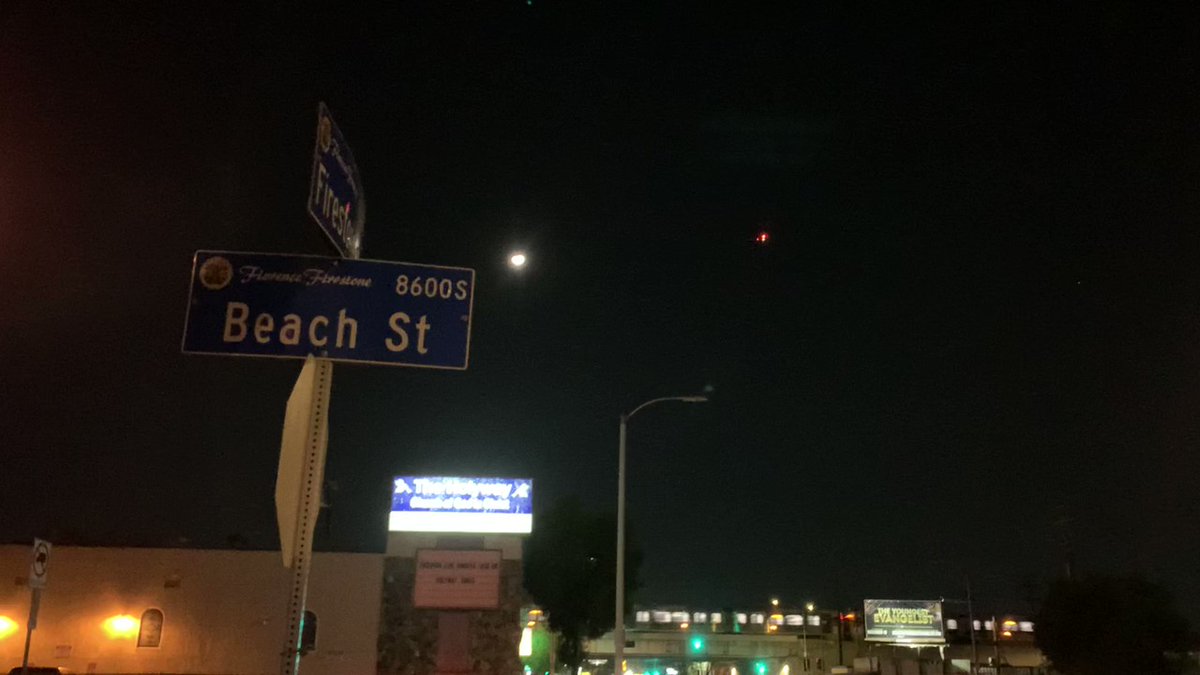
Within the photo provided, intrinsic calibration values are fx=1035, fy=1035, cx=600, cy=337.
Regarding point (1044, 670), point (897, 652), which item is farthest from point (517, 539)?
point (897, 652)

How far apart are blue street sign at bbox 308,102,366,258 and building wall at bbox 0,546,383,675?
31991 millimetres

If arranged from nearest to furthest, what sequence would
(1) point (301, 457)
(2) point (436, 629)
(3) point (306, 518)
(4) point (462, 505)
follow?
(3) point (306, 518)
(1) point (301, 457)
(2) point (436, 629)
(4) point (462, 505)

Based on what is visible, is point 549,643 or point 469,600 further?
point 549,643

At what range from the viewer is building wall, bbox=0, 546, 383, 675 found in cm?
3625

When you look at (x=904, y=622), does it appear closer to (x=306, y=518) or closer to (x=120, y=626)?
(x=120, y=626)

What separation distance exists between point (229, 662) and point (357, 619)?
4696 mm

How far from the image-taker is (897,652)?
100500 millimetres

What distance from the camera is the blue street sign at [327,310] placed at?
5.82m

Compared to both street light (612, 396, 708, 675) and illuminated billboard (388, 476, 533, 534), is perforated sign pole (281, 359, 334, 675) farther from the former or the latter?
illuminated billboard (388, 476, 533, 534)

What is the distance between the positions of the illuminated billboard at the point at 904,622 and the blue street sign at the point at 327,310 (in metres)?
90.4

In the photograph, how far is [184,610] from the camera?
123ft

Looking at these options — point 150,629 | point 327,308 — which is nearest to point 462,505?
point 150,629

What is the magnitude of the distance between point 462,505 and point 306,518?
45401mm

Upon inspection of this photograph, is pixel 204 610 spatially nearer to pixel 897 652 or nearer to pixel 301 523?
pixel 301 523
